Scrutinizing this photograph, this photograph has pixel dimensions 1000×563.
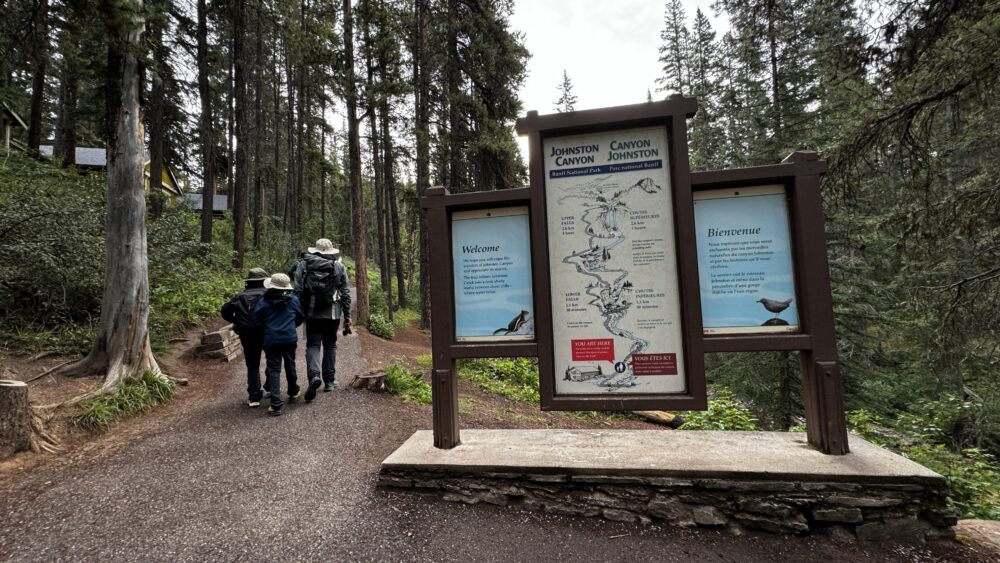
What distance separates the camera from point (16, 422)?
3.70 metres

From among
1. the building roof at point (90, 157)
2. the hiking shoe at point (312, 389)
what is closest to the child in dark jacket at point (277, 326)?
the hiking shoe at point (312, 389)

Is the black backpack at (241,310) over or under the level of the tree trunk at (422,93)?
under

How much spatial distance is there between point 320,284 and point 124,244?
2.95 meters

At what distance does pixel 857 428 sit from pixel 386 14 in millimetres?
14115

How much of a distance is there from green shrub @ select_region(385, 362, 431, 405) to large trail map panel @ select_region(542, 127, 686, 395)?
3.16 metres

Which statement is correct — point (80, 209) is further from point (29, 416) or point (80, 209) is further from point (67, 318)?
point (29, 416)

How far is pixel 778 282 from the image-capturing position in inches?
124

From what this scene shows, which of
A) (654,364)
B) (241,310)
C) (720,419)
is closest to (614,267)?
(654,364)

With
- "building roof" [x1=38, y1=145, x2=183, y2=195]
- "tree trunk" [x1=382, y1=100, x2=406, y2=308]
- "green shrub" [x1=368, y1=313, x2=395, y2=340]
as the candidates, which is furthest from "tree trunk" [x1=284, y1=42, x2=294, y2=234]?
"green shrub" [x1=368, y1=313, x2=395, y2=340]

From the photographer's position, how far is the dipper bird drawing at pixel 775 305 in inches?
123

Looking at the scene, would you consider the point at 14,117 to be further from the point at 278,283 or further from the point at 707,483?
the point at 707,483

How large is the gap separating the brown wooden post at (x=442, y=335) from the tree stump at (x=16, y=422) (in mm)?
3886

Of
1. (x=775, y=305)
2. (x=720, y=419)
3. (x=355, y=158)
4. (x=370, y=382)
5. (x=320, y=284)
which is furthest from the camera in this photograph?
(x=355, y=158)

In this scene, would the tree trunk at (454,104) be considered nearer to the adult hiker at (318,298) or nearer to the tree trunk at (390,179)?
the tree trunk at (390,179)
